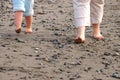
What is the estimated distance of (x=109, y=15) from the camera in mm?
8500

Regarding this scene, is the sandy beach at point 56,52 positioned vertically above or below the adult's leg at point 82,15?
below

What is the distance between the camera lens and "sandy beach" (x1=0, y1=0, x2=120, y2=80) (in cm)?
448

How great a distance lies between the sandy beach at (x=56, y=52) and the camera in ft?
14.7

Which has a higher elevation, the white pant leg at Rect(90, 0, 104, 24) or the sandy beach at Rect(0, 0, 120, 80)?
the white pant leg at Rect(90, 0, 104, 24)

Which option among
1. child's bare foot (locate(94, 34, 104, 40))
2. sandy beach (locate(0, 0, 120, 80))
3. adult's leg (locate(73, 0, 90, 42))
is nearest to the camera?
sandy beach (locate(0, 0, 120, 80))

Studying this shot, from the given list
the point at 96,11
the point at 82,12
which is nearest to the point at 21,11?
the point at 82,12

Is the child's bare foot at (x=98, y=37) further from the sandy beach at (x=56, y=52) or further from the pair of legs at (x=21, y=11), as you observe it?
the pair of legs at (x=21, y=11)

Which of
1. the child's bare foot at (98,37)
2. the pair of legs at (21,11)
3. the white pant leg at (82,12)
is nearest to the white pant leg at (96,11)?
the child's bare foot at (98,37)

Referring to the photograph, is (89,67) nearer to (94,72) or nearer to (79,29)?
(94,72)

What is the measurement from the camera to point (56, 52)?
538 centimetres

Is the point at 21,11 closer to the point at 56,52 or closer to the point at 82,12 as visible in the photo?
the point at 82,12

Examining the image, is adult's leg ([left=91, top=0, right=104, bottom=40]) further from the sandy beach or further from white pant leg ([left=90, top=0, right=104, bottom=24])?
the sandy beach

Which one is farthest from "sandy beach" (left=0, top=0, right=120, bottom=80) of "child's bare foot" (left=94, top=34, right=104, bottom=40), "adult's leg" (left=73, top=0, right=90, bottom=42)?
"adult's leg" (left=73, top=0, right=90, bottom=42)

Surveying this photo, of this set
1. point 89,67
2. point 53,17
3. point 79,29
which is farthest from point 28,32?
point 89,67
